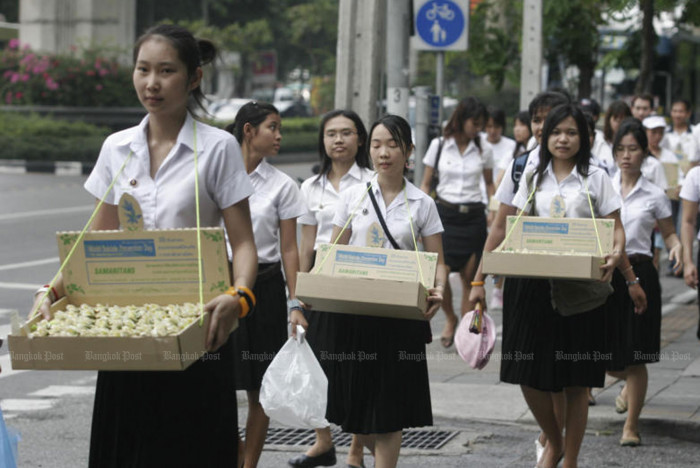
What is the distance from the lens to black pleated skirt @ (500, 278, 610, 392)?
5746 millimetres

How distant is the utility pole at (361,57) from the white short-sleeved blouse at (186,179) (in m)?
5.88

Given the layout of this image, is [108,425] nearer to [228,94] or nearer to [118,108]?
[118,108]

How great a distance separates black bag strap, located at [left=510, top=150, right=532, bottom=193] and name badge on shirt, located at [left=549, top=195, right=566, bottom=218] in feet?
1.47

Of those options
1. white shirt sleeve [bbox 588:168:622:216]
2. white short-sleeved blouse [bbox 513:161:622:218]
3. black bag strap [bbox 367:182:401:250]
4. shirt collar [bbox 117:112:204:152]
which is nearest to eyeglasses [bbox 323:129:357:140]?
black bag strap [bbox 367:182:401:250]

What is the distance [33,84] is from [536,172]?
28700mm

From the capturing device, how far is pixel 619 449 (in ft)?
21.5

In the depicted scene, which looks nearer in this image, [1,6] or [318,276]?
[318,276]

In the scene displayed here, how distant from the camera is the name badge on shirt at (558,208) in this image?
5.72m

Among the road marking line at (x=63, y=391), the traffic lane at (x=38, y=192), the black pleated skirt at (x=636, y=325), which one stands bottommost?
the road marking line at (x=63, y=391)

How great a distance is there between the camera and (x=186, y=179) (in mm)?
3531

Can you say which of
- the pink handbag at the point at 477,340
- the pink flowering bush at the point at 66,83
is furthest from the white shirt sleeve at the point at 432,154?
the pink flowering bush at the point at 66,83

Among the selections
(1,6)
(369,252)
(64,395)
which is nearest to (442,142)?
(64,395)

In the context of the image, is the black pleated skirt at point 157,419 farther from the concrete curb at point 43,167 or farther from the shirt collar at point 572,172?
the concrete curb at point 43,167

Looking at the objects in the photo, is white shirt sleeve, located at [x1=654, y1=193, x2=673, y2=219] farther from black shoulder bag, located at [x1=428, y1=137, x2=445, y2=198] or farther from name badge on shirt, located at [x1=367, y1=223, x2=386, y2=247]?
black shoulder bag, located at [x1=428, y1=137, x2=445, y2=198]
